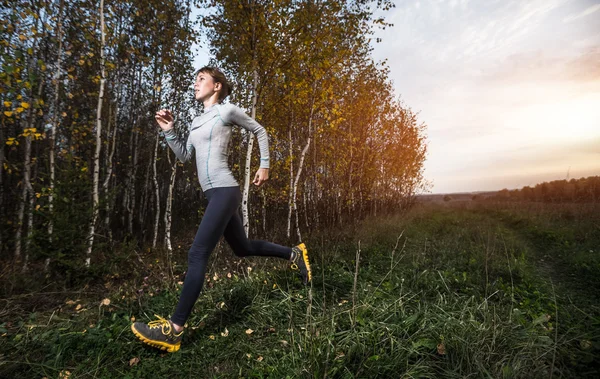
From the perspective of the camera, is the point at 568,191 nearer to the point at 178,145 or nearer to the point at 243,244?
the point at 243,244

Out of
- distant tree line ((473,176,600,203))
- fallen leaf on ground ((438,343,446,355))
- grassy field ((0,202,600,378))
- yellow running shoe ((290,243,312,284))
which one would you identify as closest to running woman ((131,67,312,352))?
grassy field ((0,202,600,378))

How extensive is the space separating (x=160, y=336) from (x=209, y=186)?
1.38m

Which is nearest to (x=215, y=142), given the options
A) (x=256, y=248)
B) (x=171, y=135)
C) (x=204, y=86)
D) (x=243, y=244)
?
(x=171, y=135)

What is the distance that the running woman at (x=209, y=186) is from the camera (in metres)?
2.42

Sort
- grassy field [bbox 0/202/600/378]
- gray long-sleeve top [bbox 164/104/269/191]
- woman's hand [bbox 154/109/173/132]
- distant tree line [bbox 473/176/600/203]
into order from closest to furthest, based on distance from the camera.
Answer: grassy field [bbox 0/202/600/378] → gray long-sleeve top [bbox 164/104/269/191] → woman's hand [bbox 154/109/173/132] → distant tree line [bbox 473/176/600/203]

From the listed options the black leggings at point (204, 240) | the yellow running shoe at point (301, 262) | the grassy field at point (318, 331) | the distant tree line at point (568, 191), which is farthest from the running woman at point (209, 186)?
the distant tree line at point (568, 191)

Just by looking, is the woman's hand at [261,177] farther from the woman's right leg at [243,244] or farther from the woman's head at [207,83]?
the woman's head at [207,83]

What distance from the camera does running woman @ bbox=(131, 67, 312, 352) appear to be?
2420 mm

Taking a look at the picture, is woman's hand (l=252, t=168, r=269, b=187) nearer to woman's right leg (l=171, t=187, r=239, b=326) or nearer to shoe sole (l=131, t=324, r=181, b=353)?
woman's right leg (l=171, t=187, r=239, b=326)

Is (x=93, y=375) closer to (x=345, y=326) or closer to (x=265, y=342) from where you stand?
(x=265, y=342)

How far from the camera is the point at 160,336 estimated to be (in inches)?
93.8

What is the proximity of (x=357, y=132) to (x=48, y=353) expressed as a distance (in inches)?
513

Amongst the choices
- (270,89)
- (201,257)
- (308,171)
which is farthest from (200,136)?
(308,171)

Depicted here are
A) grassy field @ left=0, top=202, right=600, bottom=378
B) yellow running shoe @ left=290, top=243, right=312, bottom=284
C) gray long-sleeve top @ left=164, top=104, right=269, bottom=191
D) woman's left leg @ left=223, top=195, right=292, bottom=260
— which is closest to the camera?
grassy field @ left=0, top=202, right=600, bottom=378
